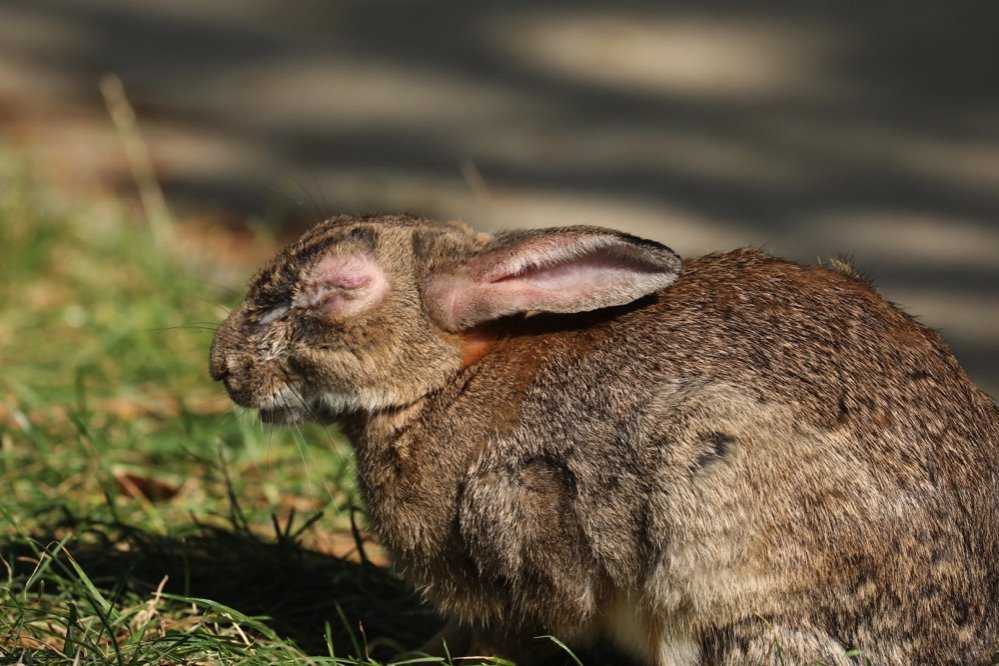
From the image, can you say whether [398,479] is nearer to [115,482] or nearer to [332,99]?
[115,482]

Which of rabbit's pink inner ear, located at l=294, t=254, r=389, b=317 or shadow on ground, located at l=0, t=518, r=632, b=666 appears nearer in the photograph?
rabbit's pink inner ear, located at l=294, t=254, r=389, b=317

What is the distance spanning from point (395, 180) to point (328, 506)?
326 centimetres

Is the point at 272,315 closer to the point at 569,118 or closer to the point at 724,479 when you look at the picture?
the point at 724,479

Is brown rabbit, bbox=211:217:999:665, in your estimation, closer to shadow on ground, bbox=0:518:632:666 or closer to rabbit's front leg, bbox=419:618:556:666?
rabbit's front leg, bbox=419:618:556:666

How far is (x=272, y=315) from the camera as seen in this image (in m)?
3.85

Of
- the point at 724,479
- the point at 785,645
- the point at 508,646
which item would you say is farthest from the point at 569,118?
the point at 785,645

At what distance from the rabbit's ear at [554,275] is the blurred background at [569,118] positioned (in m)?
2.55

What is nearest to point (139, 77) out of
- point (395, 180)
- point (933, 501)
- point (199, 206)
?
point (199, 206)

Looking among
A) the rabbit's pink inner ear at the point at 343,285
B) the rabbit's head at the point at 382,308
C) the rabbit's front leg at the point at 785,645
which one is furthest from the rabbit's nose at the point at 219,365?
the rabbit's front leg at the point at 785,645

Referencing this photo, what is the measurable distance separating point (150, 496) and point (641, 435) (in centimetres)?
217

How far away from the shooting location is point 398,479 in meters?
3.74

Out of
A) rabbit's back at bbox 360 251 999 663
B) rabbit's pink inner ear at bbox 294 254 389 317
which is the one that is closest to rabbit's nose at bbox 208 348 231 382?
rabbit's pink inner ear at bbox 294 254 389 317

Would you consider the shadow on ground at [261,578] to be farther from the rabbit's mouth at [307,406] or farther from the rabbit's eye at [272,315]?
the rabbit's eye at [272,315]

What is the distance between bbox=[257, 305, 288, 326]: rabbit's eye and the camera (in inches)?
151
